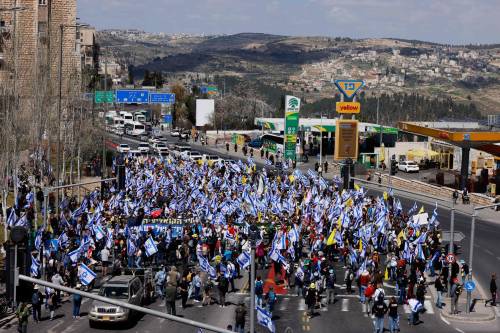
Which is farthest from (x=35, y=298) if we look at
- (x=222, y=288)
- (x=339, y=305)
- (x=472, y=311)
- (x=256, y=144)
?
(x=256, y=144)

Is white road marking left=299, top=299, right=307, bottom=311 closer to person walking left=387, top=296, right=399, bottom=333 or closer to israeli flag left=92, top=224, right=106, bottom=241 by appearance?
person walking left=387, top=296, right=399, bottom=333

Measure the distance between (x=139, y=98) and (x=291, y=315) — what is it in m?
84.1

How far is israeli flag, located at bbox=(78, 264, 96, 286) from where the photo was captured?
29188mm

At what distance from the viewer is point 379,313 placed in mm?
26078

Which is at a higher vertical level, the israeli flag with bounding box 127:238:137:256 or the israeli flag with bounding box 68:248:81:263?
the israeli flag with bounding box 68:248:81:263

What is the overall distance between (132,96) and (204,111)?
25.3 meters

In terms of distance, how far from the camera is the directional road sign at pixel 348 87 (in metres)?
62.3

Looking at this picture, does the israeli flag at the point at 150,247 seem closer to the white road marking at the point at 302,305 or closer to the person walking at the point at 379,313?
the white road marking at the point at 302,305

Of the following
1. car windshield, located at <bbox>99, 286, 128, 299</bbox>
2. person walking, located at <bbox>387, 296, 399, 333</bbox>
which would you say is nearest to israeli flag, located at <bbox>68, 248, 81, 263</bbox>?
car windshield, located at <bbox>99, 286, 128, 299</bbox>

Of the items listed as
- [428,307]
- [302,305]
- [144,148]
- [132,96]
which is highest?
[132,96]

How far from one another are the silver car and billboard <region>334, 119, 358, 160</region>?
31463 mm

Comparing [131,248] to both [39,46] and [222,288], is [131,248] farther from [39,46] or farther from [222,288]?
[39,46]

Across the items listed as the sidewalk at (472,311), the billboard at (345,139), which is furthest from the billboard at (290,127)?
the sidewalk at (472,311)

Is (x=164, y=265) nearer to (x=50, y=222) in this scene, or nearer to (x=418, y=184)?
(x=50, y=222)
